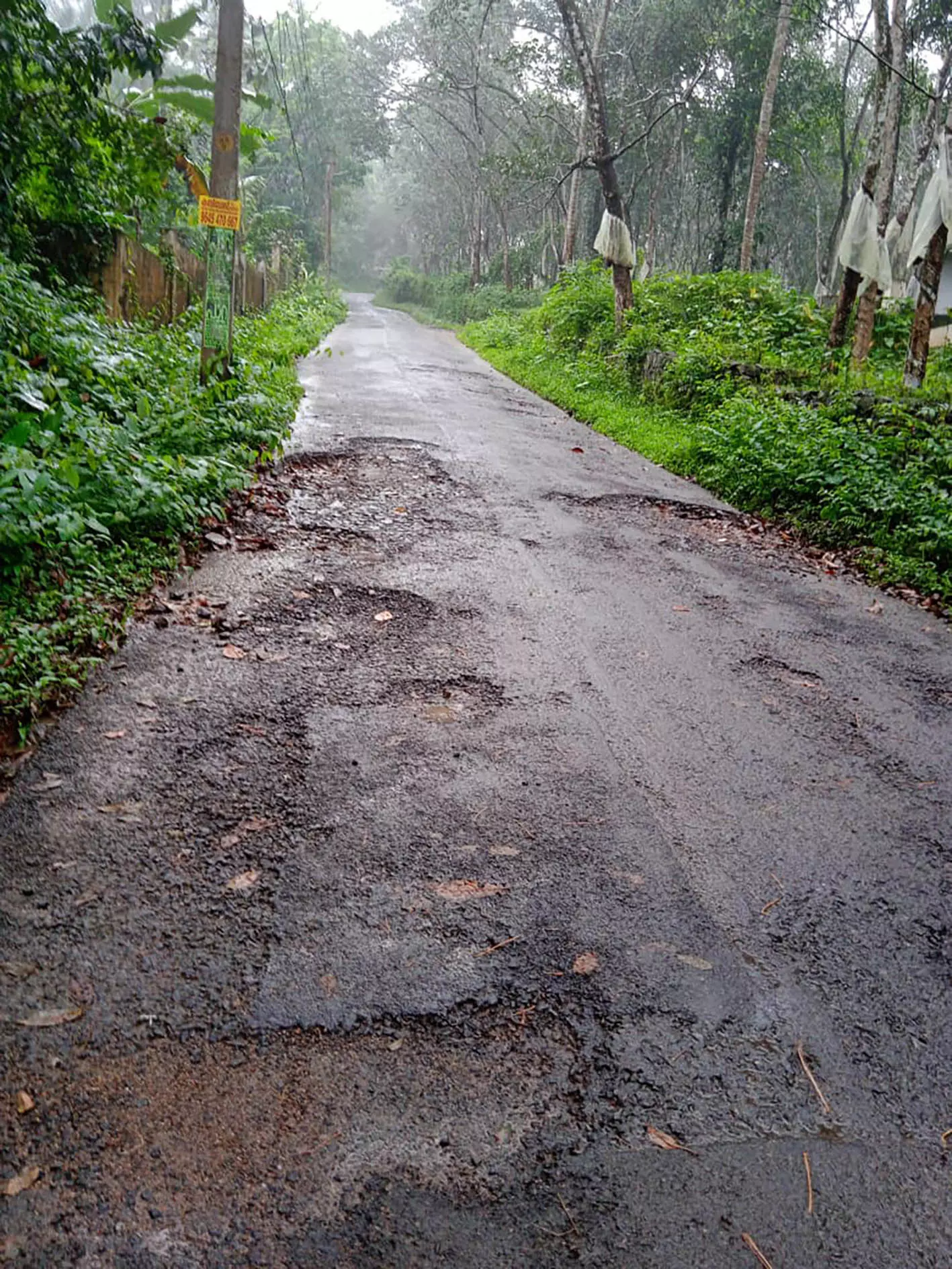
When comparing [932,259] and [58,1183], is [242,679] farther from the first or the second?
[932,259]

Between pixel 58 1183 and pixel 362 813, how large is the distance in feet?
4.83

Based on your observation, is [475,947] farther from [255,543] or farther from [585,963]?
[255,543]

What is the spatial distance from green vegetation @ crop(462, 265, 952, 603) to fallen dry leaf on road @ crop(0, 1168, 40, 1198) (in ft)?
20.2

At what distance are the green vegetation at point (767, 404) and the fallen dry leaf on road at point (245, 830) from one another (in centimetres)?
511

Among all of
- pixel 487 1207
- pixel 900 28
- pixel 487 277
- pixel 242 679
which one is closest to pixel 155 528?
pixel 242 679

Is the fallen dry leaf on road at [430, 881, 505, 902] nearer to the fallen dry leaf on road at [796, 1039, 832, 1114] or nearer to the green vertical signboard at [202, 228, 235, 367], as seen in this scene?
the fallen dry leaf on road at [796, 1039, 832, 1114]

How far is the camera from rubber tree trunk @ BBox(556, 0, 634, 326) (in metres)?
15.4

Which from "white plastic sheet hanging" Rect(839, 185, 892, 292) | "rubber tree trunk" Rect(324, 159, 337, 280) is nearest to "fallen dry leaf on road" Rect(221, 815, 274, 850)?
Answer: "white plastic sheet hanging" Rect(839, 185, 892, 292)

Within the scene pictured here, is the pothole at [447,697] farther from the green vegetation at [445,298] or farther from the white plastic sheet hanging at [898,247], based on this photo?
the green vegetation at [445,298]

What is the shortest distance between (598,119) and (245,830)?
16.1 meters

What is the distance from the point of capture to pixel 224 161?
848 centimetres

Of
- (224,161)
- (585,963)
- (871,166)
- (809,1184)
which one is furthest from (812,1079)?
(871,166)

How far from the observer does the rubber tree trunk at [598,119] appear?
15.4 meters

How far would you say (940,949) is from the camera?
2.73 m
